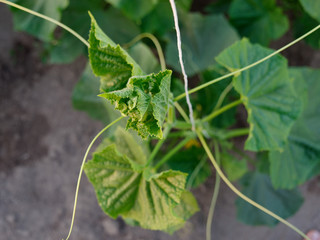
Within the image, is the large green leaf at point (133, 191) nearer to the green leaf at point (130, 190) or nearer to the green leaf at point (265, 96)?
the green leaf at point (130, 190)

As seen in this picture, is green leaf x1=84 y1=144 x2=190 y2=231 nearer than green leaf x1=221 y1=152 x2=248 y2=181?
Yes

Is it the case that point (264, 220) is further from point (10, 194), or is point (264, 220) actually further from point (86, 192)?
point (10, 194)

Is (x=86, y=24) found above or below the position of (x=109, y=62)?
above

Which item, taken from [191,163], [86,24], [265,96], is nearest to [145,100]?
[265,96]

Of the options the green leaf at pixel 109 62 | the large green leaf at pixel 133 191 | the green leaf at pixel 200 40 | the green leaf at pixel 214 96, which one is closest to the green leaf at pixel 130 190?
the large green leaf at pixel 133 191

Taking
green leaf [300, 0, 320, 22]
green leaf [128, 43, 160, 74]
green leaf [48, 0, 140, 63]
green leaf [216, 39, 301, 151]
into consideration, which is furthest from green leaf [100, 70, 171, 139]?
green leaf [48, 0, 140, 63]

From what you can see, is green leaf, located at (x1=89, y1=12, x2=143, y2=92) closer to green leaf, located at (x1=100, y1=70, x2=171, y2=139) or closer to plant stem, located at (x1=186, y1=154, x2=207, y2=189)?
green leaf, located at (x1=100, y1=70, x2=171, y2=139)

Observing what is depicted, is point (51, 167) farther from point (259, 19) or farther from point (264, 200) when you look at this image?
point (259, 19)
